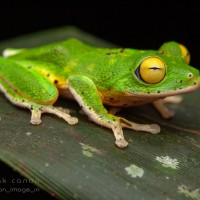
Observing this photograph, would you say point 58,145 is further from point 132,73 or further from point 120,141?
point 132,73

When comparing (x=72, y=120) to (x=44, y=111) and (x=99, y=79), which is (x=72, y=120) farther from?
(x=99, y=79)

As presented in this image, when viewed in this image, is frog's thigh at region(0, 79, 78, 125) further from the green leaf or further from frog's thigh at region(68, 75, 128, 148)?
frog's thigh at region(68, 75, 128, 148)

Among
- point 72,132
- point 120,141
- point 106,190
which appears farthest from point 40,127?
point 106,190

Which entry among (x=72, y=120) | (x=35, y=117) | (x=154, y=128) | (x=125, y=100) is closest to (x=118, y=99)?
(x=125, y=100)

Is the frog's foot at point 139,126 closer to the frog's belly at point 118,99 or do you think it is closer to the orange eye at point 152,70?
the frog's belly at point 118,99

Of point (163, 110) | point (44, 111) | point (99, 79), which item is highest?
point (99, 79)

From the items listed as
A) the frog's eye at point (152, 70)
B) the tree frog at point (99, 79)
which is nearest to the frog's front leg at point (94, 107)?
the tree frog at point (99, 79)

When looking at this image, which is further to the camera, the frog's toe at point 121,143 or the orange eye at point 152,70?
the orange eye at point 152,70

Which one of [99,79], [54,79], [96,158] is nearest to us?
[96,158]
